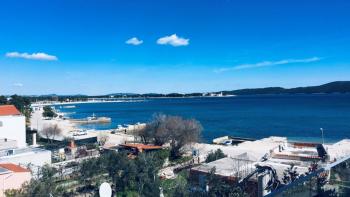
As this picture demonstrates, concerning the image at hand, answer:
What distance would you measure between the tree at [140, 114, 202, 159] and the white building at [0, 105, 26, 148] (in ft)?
34.1

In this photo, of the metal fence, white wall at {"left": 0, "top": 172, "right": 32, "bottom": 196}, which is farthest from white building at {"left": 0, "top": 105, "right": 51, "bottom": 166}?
the metal fence

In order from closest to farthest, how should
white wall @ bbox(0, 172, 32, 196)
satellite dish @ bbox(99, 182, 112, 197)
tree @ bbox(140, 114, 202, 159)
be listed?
satellite dish @ bbox(99, 182, 112, 197), white wall @ bbox(0, 172, 32, 196), tree @ bbox(140, 114, 202, 159)

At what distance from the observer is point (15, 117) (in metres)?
25.8

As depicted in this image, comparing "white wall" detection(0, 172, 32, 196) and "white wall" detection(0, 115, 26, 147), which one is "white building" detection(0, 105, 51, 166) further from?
"white wall" detection(0, 172, 32, 196)

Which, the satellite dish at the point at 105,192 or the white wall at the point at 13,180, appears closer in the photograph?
the satellite dish at the point at 105,192

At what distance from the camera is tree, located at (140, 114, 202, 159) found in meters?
26.0

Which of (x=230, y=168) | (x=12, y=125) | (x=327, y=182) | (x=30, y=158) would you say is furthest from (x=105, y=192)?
(x=12, y=125)

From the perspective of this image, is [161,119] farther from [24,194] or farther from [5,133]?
[24,194]

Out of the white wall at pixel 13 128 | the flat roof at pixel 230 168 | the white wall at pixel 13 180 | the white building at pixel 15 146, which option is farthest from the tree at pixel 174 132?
the white wall at pixel 13 180

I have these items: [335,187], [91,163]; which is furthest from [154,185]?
[335,187]

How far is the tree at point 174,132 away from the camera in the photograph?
1024 inches

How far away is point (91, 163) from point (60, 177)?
2828mm

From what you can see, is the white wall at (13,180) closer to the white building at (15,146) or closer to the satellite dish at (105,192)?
the white building at (15,146)

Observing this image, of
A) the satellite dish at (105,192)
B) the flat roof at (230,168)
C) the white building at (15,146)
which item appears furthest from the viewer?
the white building at (15,146)
